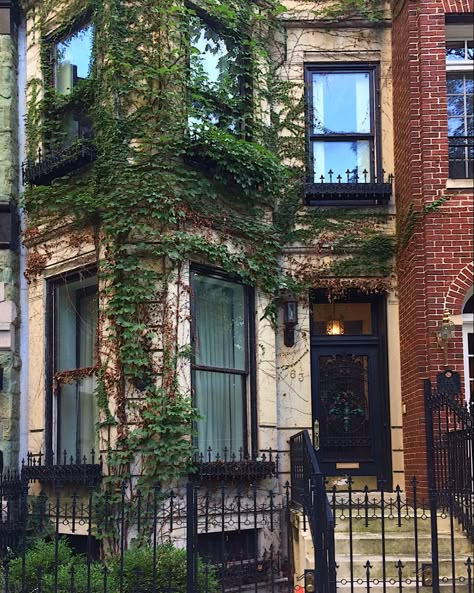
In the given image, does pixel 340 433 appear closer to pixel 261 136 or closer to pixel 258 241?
pixel 258 241

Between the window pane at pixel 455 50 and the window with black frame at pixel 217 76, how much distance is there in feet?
8.03

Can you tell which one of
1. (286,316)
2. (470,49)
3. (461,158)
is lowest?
(286,316)

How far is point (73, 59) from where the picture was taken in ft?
31.4

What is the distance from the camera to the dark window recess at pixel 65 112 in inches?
361

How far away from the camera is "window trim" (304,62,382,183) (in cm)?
1014

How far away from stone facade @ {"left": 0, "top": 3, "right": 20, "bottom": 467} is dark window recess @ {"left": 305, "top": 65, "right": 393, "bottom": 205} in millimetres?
3545

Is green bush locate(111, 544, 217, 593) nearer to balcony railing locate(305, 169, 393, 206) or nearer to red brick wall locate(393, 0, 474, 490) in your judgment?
red brick wall locate(393, 0, 474, 490)

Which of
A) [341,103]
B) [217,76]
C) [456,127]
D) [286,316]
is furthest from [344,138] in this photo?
[286,316]

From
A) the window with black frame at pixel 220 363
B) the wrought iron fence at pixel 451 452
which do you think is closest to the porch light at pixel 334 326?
the window with black frame at pixel 220 363

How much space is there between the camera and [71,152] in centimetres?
896

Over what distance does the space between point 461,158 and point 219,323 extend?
3440 millimetres

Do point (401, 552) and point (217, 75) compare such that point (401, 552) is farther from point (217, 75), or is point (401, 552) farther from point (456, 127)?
point (217, 75)

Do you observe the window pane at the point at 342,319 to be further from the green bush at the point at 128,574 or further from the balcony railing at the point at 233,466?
the green bush at the point at 128,574

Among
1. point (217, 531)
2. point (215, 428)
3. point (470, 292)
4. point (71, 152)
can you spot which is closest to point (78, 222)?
point (71, 152)
